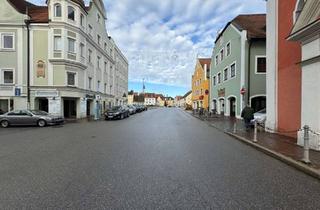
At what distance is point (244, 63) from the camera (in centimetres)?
2378

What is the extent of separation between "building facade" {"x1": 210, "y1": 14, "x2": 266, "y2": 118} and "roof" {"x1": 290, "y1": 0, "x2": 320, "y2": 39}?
12.2 metres

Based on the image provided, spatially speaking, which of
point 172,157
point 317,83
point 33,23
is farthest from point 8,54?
point 317,83

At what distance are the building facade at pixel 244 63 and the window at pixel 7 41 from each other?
23133 mm

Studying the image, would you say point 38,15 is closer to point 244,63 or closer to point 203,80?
point 244,63

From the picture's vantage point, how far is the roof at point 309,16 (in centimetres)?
855

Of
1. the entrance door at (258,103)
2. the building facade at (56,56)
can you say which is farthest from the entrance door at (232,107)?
the building facade at (56,56)

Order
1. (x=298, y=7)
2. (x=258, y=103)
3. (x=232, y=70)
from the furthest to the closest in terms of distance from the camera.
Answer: (x=232, y=70), (x=258, y=103), (x=298, y=7)

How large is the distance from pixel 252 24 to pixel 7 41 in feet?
84.1

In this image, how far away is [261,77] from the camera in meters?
23.9

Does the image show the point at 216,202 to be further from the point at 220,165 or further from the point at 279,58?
the point at 279,58

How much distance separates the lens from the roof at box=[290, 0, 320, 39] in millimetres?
8547

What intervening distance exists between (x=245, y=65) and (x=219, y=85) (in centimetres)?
1066

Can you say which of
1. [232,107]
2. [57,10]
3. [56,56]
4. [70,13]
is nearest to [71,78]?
[56,56]

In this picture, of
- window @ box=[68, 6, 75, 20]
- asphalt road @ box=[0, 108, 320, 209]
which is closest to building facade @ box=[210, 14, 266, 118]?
asphalt road @ box=[0, 108, 320, 209]
